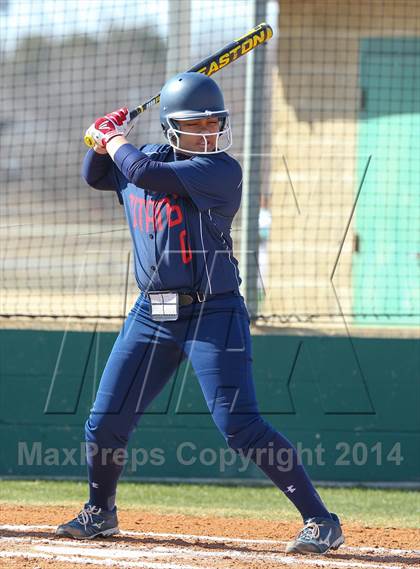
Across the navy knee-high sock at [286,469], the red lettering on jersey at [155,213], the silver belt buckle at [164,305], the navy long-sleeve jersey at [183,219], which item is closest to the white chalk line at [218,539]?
the navy knee-high sock at [286,469]

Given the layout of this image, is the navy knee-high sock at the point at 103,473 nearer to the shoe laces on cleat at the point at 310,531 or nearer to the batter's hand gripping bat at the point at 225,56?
the shoe laces on cleat at the point at 310,531

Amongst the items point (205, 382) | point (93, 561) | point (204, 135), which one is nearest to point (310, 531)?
point (205, 382)

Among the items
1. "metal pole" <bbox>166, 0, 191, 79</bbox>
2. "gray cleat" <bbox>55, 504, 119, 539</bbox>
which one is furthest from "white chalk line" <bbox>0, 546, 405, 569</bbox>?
"metal pole" <bbox>166, 0, 191, 79</bbox>

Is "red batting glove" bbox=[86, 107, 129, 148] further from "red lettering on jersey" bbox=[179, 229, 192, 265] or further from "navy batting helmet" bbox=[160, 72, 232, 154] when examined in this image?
"red lettering on jersey" bbox=[179, 229, 192, 265]

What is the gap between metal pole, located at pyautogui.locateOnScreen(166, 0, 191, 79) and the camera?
7.93 m

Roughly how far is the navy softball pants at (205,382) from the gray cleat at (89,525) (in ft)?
0.62

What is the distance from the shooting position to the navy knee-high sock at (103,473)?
15.4ft

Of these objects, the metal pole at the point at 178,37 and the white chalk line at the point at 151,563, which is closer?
the white chalk line at the point at 151,563

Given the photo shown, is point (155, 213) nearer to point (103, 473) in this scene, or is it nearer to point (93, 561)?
point (103, 473)

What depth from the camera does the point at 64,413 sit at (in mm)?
7414

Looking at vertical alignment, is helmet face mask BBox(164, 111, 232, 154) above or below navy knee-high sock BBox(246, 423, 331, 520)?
above

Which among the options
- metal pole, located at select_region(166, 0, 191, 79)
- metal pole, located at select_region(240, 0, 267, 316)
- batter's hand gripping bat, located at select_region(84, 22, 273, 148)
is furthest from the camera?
metal pole, located at select_region(166, 0, 191, 79)

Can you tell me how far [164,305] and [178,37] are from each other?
12.9ft

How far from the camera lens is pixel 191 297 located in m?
4.52
